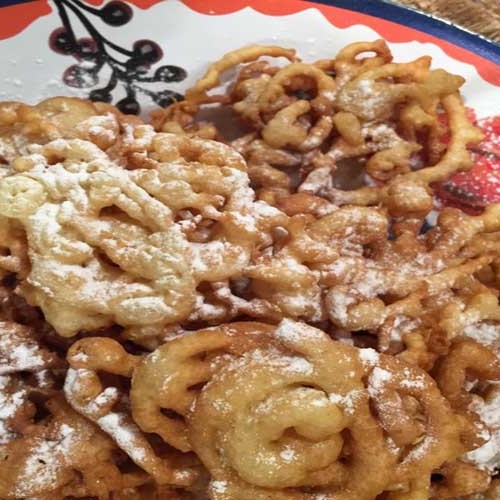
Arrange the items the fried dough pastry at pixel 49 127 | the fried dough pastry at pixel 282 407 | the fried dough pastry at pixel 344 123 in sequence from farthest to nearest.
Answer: the fried dough pastry at pixel 344 123, the fried dough pastry at pixel 49 127, the fried dough pastry at pixel 282 407

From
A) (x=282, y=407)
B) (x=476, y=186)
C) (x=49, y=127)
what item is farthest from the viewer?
(x=476, y=186)

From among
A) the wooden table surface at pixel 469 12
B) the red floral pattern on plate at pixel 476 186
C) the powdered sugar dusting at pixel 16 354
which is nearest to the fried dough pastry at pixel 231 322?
the powdered sugar dusting at pixel 16 354

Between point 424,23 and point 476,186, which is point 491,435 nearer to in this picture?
point 476,186

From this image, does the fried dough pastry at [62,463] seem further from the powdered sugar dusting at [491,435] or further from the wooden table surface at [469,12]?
the wooden table surface at [469,12]

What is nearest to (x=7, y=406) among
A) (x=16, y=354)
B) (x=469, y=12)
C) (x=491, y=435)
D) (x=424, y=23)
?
(x=16, y=354)

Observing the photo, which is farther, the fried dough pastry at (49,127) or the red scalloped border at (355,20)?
the red scalloped border at (355,20)

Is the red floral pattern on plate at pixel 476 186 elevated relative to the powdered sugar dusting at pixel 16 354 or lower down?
elevated

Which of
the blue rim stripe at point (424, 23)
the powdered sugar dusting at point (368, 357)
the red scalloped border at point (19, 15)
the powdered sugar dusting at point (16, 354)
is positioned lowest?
the powdered sugar dusting at point (16, 354)
